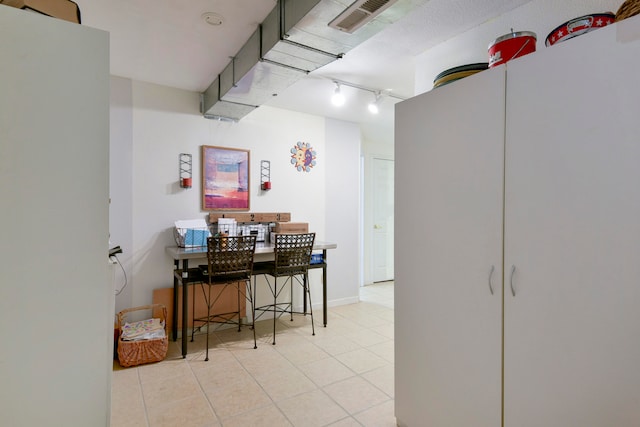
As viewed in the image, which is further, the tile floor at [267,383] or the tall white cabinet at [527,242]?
the tile floor at [267,383]

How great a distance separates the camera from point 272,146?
163 inches

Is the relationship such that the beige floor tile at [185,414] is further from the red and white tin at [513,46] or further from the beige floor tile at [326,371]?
the red and white tin at [513,46]

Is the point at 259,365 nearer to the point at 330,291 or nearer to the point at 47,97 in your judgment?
the point at 330,291

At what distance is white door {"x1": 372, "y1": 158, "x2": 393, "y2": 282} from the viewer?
20.4ft

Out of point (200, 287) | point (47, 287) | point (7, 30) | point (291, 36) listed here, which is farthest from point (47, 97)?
point (200, 287)

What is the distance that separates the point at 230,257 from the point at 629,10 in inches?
114

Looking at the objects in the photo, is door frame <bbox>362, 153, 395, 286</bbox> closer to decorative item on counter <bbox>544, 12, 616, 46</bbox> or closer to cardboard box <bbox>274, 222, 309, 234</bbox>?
cardboard box <bbox>274, 222, 309, 234</bbox>

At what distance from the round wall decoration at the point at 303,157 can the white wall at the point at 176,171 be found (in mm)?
63

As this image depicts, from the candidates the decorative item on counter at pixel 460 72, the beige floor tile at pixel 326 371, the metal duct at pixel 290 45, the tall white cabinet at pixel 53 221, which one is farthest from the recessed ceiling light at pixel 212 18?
the beige floor tile at pixel 326 371

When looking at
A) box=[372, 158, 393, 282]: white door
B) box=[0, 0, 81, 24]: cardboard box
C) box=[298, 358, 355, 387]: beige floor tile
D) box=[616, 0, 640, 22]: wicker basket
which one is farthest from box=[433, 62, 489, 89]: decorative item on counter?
box=[372, 158, 393, 282]: white door

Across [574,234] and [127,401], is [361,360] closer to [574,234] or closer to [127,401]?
[127,401]

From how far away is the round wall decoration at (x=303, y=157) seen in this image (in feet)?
14.1

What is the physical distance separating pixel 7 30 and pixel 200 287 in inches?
116

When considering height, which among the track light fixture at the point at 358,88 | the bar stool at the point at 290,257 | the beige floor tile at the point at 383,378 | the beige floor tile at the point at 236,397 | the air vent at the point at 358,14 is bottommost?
the beige floor tile at the point at 236,397
